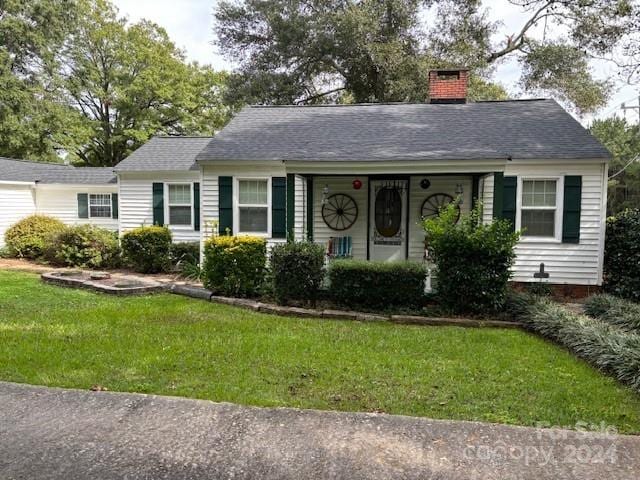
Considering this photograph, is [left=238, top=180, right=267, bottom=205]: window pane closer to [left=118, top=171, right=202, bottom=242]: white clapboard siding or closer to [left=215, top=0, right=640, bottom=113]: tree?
[left=118, top=171, right=202, bottom=242]: white clapboard siding

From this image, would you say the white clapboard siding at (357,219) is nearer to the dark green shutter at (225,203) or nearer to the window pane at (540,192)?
the dark green shutter at (225,203)

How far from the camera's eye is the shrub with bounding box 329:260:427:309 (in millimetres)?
7164

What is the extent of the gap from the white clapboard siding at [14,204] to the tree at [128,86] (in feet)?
27.1

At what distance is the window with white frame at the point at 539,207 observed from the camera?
29.7 ft

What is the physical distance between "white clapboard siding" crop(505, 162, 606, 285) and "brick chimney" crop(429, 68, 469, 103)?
142 inches

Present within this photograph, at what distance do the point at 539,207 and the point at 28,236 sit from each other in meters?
14.7

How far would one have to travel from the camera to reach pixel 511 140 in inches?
374

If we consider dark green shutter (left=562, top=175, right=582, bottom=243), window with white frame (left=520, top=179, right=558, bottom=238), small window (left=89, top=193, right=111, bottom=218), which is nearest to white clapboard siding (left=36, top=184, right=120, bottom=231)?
small window (left=89, top=193, right=111, bottom=218)

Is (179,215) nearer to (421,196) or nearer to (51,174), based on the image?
(421,196)

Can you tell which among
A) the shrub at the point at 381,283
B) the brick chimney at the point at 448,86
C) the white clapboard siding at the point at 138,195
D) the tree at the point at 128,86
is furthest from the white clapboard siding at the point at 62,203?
the shrub at the point at 381,283

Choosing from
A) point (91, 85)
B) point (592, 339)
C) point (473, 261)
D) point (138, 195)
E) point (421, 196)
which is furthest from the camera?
point (91, 85)

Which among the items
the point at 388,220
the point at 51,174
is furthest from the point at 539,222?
the point at 51,174

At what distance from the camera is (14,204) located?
15.6 m

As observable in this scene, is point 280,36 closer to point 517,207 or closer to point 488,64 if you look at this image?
point 488,64
